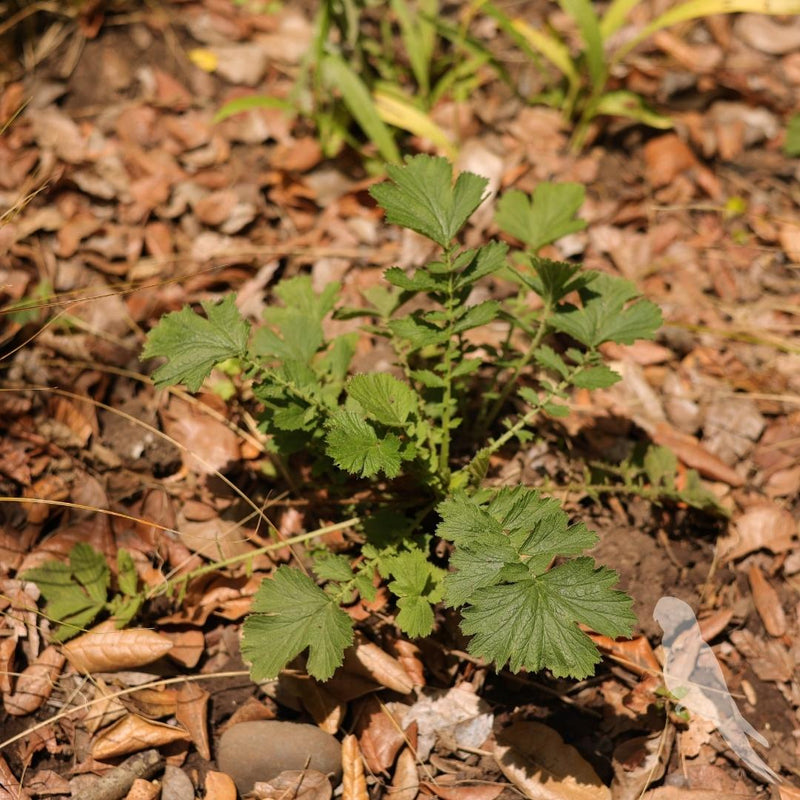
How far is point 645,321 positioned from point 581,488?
50 centimetres

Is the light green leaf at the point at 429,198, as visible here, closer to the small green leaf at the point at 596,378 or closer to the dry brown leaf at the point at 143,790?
the small green leaf at the point at 596,378

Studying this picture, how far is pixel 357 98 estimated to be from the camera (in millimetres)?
2684

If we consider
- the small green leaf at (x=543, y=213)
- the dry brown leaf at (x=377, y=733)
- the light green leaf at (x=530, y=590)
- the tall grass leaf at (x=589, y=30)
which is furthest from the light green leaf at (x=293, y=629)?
the tall grass leaf at (x=589, y=30)

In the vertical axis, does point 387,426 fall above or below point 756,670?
above

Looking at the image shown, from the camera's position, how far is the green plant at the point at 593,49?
8.65 ft

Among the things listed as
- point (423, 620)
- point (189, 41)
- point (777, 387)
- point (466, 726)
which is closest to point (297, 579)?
point (423, 620)

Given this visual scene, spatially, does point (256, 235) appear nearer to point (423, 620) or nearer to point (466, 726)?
point (423, 620)

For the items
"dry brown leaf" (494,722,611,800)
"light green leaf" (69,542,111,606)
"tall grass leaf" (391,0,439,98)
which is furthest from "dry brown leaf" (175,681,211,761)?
"tall grass leaf" (391,0,439,98)

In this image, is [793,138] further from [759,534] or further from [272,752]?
[272,752]

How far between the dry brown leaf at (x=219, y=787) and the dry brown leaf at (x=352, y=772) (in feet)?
0.91

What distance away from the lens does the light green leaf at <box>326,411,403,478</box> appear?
1589mm

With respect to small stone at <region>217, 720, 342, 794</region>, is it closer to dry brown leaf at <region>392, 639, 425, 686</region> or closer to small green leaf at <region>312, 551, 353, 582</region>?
dry brown leaf at <region>392, 639, 425, 686</region>

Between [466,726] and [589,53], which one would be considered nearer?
[466,726]

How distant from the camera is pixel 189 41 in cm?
313
